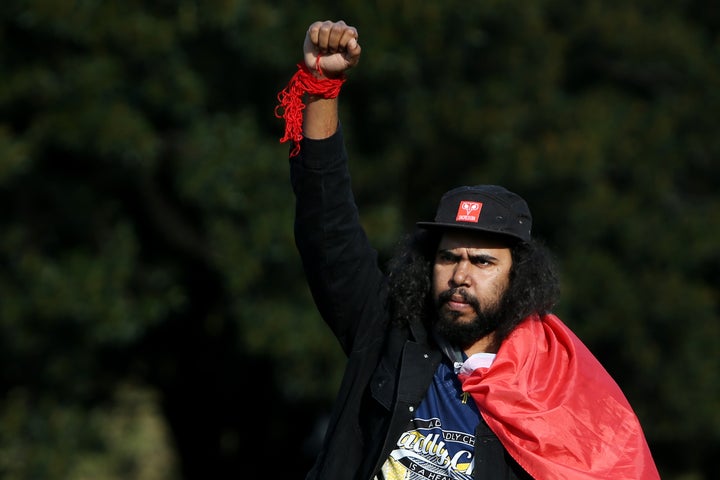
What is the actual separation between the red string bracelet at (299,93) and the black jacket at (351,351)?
6 centimetres

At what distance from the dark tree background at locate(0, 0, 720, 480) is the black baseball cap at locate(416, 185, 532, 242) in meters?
4.49

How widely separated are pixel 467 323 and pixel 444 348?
0.10 meters

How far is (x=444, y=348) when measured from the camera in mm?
3264

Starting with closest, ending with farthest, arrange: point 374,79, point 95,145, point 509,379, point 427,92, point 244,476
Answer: point 509,379
point 95,145
point 374,79
point 427,92
point 244,476

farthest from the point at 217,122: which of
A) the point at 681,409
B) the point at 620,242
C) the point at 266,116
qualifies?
the point at 681,409

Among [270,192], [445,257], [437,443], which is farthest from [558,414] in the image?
[270,192]

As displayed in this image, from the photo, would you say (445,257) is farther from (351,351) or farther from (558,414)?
(558,414)

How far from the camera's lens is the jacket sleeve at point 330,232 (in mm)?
3127

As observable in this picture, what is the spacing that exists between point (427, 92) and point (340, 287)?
19.2 ft

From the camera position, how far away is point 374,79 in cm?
822

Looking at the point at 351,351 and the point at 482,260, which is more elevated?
the point at 482,260

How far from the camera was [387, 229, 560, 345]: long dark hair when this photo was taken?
11.0 ft

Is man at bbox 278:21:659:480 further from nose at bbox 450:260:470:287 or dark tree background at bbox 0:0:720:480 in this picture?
dark tree background at bbox 0:0:720:480

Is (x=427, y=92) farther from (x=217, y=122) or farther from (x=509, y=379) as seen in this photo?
(x=509, y=379)
